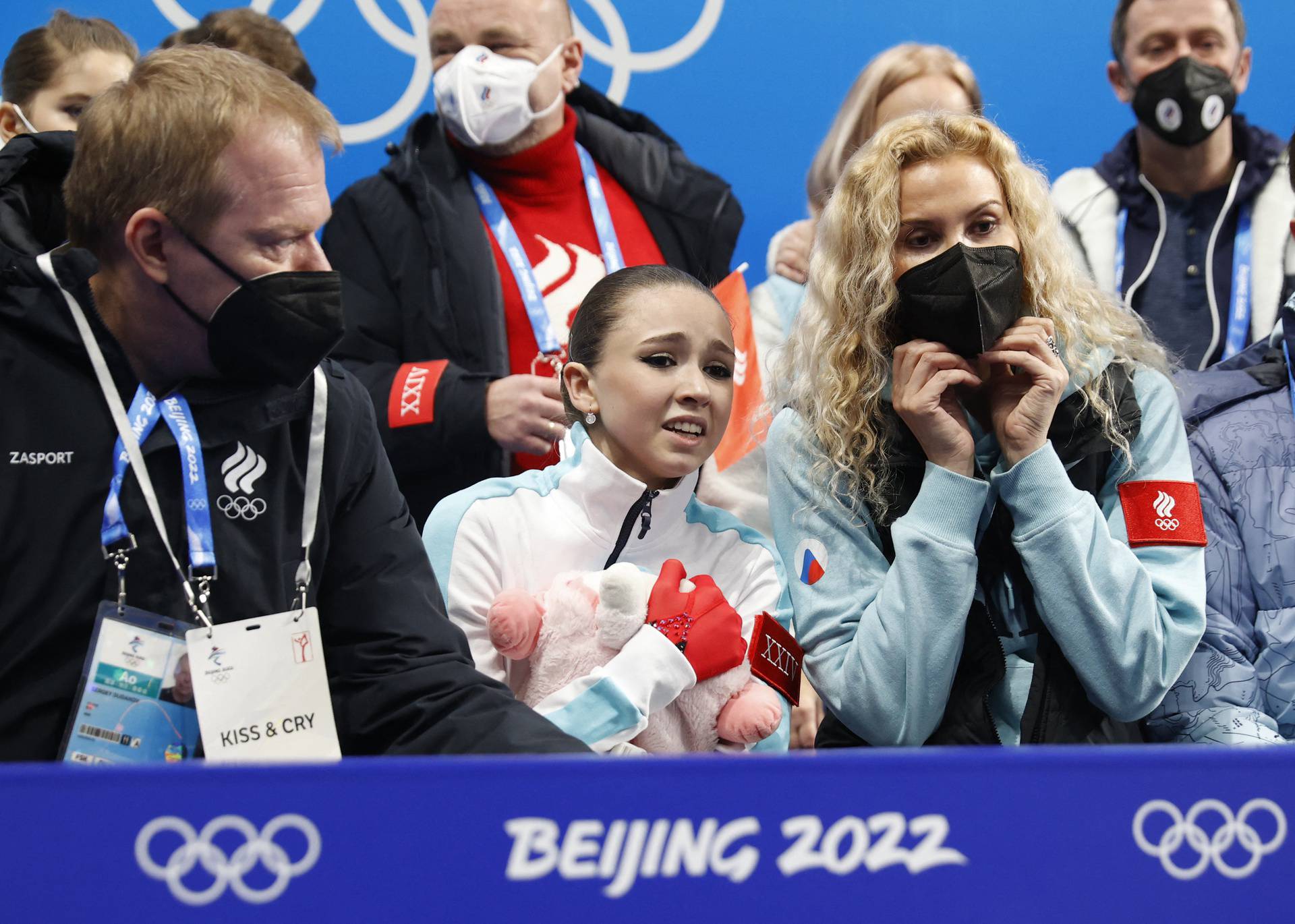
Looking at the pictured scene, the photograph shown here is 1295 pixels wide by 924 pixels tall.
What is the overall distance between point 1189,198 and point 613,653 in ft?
7.40

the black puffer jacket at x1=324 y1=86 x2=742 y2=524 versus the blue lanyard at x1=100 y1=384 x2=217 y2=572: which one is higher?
the black puffer jacket at x1=324 y1=86 x2=742 y2=524

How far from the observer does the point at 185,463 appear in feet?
5.92

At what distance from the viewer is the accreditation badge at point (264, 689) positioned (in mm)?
1737

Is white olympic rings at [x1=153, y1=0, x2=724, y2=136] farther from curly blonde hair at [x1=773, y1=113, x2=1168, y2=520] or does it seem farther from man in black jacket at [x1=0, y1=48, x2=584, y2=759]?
man in black jacket at [x1=0, y1=48, x2=584, y2=759]

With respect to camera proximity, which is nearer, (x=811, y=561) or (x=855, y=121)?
(x=811, y=561)

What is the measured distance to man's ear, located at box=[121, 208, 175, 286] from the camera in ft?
5.92

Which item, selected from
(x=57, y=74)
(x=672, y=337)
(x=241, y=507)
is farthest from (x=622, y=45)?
(x=241, y=507)

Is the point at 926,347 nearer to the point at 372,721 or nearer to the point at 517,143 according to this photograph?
the point at 372,721

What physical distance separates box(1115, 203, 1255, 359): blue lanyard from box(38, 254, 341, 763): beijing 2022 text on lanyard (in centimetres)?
242

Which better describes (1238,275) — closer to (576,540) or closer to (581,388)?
(581,388)

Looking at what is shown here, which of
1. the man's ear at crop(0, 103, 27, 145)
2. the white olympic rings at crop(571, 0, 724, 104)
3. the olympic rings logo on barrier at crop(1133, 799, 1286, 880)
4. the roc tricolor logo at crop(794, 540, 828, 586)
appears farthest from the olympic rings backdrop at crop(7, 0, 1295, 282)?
the olympic rings logo on barrier at crop(1133, 799, 1286, 880)

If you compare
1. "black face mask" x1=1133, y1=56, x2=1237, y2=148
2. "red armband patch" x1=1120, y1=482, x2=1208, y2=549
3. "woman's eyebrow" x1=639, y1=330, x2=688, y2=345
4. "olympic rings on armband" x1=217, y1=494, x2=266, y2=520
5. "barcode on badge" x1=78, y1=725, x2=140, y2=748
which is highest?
"black face mask" x1=1133, y1=56, x2=1237, y2=148

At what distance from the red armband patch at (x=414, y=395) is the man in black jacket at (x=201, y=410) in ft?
3.31

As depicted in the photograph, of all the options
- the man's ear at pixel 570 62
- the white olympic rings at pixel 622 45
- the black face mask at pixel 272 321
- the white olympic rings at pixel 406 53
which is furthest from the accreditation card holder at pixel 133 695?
the white olympic rings at pixel 622 45
